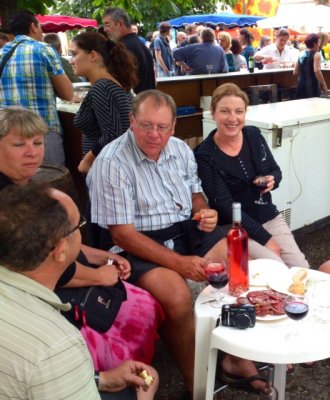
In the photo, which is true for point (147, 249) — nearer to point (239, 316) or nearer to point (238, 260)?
point (238, 260)

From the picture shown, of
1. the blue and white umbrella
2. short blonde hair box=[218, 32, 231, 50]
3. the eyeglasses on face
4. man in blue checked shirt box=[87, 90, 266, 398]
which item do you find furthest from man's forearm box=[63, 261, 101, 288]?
the blue and white umbrella

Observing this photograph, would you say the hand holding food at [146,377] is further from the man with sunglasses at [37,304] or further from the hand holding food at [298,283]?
Answer: the hand holding food at [298,283]

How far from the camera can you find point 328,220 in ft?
14.1

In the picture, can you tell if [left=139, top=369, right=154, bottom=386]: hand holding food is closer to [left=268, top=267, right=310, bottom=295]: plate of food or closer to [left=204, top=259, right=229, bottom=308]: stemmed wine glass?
[left=204, top=259, right=229, bottom=308]: stemmed wine glass

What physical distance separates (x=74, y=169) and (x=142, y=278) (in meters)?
2.72

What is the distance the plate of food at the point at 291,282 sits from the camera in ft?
6.46

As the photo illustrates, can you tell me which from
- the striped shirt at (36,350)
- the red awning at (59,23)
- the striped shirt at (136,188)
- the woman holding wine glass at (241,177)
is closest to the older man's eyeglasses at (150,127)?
the striped shirt at (136,188)

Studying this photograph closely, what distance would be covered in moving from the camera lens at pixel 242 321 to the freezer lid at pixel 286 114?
6.70 feet

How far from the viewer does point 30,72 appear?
3598 millimetres

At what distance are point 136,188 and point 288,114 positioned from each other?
1859 mm

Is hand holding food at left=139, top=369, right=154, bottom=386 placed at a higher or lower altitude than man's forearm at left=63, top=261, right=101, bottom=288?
lower

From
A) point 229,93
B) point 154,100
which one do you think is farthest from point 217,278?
point 229,93

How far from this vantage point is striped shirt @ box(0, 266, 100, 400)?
3.55 feet

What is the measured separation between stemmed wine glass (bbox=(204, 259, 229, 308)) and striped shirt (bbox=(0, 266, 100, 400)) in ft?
2.69
